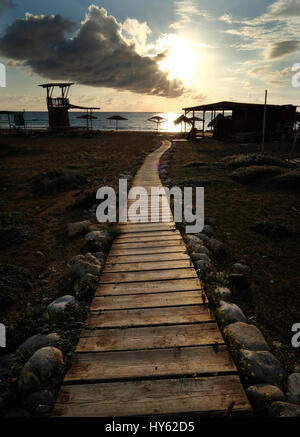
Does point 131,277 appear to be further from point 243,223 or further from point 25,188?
point 25,188

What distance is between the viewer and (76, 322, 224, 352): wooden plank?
260cm

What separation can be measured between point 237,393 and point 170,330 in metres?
0.89

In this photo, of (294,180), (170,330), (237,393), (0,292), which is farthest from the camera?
(294,180)

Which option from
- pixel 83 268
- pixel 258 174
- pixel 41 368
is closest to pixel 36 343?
pixel 41 368

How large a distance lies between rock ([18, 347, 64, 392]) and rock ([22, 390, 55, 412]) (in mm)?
83

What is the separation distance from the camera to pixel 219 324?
293 cm

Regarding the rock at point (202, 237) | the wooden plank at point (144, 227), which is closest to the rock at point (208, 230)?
the rock at point (202, 237)

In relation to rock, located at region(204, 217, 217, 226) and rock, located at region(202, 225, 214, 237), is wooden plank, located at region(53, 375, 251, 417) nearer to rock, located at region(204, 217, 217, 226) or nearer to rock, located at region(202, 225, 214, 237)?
rock, located at region(202, 225, 214, 237)

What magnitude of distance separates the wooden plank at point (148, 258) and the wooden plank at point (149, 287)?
26.8 inches

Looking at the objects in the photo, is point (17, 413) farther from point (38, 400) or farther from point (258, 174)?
point (258, 174)

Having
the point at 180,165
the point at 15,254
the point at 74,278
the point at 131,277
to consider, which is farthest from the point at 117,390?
the point at 180,165

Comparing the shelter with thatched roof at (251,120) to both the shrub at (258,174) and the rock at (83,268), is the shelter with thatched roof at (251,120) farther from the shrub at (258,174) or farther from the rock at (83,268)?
the rock at (83,268)

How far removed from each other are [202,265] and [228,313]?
1088mm

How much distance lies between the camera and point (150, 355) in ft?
8.10
